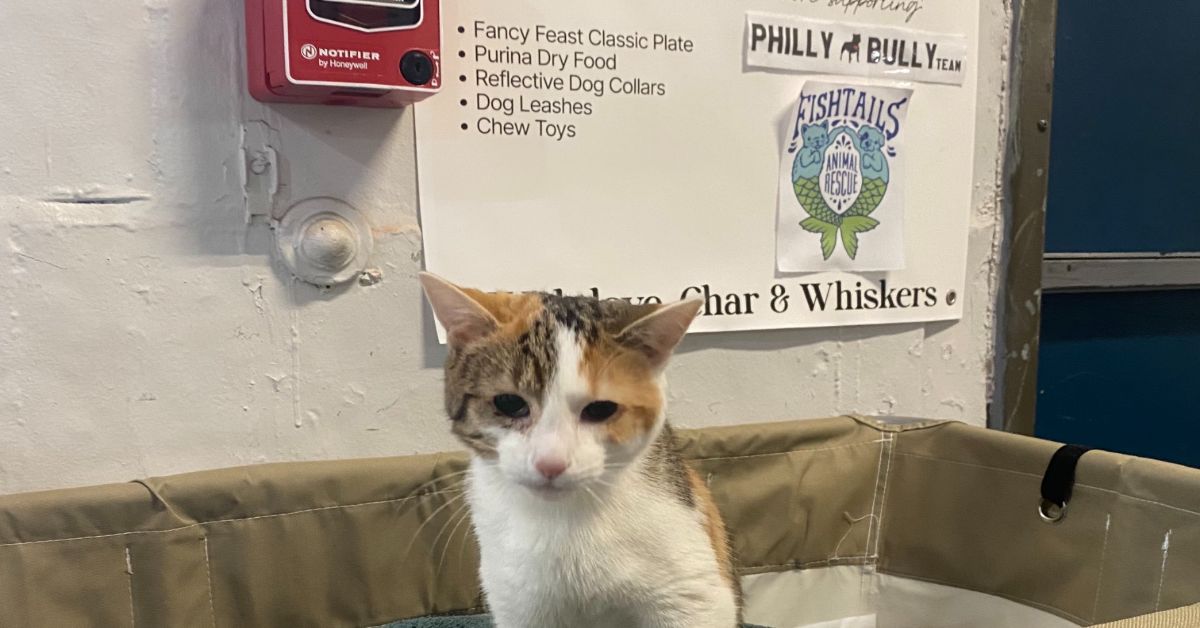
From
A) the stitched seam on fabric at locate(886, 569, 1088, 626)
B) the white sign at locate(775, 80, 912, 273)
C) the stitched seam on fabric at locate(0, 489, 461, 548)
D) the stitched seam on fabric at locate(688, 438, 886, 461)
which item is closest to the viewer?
the stitched seam on fabric at locate(0, 489, 461, 548)

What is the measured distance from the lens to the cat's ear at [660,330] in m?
0.65

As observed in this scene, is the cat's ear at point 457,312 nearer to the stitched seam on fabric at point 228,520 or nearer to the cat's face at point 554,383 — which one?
the cat's face at point 554,383

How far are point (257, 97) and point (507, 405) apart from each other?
1.67ft

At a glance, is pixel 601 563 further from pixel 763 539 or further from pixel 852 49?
pixel 852 49

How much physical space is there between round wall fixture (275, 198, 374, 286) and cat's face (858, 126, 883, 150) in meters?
0.77

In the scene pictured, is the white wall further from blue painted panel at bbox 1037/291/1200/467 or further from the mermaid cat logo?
blue painted panel at bbox 1037/291/1200/467

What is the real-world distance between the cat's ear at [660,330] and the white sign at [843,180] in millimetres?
539

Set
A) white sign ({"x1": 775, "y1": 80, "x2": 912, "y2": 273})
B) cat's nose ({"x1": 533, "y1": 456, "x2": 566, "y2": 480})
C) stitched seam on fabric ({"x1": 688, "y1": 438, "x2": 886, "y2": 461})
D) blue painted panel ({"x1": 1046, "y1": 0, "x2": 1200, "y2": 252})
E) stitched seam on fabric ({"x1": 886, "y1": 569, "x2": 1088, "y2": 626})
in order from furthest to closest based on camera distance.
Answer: blue painted panel ({"x1": 1046, "y1": 0, "x2": 1200, "y2": 252}) < white sign ({"x1": 775, "y1": 80, "x2": 912, "y2": 273}) < stitched seam on fabric ({"x1": 688, "y1": 438, "x2": 886, "y2": 461}) < stitched seam on fabric ({"x1": 886, "y1": 569, "x2": 1088, "y2": 626}) < cat's nose ({"x1": 533, "y1": 456, "x2": 566, "y2": 480})

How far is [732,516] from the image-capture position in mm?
1086

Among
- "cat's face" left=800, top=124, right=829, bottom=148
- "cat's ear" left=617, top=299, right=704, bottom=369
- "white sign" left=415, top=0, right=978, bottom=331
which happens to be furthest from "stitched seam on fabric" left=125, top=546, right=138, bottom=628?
"cat's face" left=800, top=124, right=829, bottom=148

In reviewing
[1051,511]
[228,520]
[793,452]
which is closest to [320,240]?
[228,520]

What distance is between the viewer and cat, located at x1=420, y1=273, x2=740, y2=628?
2.09ft

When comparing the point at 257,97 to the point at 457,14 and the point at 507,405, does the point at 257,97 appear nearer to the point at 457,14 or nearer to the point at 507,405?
the point at 457,14

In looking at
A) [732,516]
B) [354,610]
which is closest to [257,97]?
[354,610]
